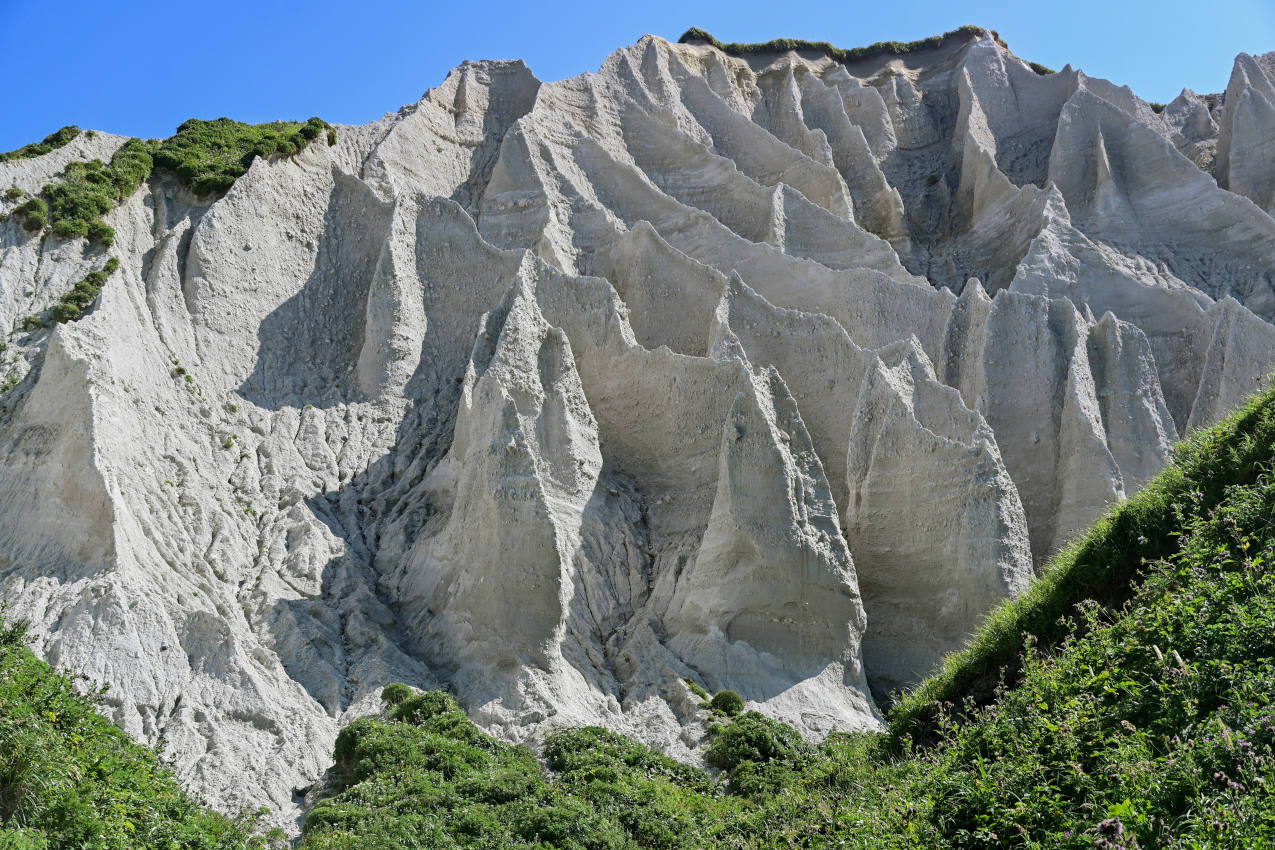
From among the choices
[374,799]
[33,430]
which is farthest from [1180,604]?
[33,430]

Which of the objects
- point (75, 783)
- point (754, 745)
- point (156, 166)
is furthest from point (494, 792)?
point (156, 166)

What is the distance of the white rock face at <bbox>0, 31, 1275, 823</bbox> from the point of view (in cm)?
2241

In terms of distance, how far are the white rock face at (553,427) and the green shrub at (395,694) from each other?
48 cm

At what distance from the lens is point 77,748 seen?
48.4 ft

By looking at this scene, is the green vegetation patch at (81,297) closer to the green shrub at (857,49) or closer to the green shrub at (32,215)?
the green shrub at (32,215)

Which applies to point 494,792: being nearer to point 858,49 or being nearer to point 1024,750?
point 1024,750

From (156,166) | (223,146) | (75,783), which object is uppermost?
(223,146)

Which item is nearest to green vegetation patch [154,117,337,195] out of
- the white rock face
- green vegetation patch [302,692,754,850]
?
the white rock face

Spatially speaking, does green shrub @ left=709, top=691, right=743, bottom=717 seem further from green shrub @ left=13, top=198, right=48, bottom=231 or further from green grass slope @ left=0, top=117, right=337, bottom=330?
green shrub @ left=13, top=198, right=48, bottom=231

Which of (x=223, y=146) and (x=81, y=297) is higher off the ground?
(x=223, y=146)

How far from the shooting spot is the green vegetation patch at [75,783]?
507 inches

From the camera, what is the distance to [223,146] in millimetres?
34688

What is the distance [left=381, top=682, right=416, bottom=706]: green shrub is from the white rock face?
0.48 m

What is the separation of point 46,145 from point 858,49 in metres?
37.0
